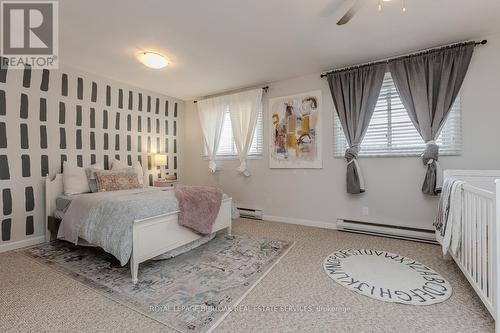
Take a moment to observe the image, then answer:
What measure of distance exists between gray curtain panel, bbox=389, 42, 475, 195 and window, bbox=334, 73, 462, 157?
0.42 feet

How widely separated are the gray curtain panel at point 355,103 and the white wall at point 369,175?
177 millimetres

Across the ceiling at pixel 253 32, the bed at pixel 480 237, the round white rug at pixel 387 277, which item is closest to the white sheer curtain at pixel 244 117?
the ceiling at pixel 253 32

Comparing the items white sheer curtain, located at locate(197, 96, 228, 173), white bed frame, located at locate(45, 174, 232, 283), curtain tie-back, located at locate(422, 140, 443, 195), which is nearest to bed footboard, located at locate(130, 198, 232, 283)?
white bed frame, located at locate(45, 174, 232, 283)

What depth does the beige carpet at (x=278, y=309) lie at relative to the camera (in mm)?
1541

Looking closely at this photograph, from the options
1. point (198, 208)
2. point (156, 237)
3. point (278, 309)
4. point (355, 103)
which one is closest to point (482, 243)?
point (278, 309)

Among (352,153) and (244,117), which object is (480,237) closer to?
(352,153)

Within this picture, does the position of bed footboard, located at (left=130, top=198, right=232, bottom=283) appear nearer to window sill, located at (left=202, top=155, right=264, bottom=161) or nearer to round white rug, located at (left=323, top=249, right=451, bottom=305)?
round white rug, located at (left=323, top=249, right=451, bottom=305)

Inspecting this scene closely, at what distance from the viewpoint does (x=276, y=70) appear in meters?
3.71

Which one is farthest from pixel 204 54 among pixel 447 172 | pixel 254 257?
pixel 447 172

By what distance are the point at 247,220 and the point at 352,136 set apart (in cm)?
225

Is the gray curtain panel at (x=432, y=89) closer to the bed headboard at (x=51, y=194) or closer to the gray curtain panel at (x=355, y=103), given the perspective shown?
the gray curtain panel at (x=355, y=103)

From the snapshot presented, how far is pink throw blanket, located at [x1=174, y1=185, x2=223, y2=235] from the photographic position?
2590mm

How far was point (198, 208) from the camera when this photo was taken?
2.73 metres

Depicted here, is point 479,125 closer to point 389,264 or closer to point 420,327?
point 389,264
